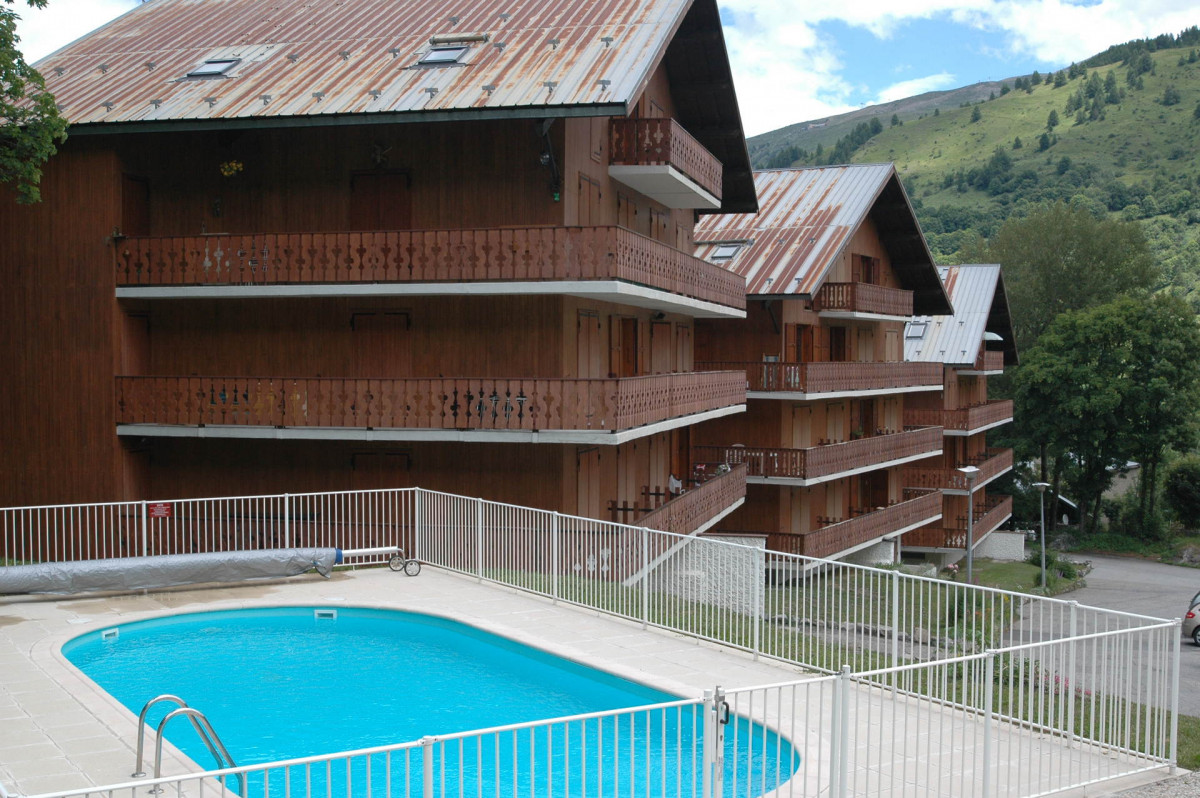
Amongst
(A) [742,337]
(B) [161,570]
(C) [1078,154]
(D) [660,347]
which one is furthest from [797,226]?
(C) [1078,154]

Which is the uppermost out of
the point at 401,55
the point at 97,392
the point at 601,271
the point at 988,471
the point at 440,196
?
the point at 401,55

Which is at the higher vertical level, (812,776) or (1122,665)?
(1122,665)

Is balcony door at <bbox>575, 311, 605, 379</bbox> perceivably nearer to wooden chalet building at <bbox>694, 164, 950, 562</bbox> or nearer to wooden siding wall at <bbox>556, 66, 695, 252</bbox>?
wooden siding wall at <bbox>556, 66, 695, 252</bbox>

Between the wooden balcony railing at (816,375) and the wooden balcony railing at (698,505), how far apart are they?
3.35 m

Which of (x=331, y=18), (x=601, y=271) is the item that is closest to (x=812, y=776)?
(x=601, y=271)

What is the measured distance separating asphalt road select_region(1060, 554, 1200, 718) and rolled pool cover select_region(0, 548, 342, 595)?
28.2 metres

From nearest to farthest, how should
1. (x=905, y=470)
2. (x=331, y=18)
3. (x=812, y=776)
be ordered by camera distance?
(x=812, y=776), (x=331, y=18), (x=905, y=470)

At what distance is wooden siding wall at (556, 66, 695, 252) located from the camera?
23484 mm

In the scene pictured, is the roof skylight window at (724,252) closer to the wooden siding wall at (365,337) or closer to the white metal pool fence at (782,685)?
the wooden siding wall at (365,337)

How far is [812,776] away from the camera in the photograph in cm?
1018

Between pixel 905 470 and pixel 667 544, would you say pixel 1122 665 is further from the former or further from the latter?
pixel 905 470

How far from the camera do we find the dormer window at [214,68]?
24.5 m

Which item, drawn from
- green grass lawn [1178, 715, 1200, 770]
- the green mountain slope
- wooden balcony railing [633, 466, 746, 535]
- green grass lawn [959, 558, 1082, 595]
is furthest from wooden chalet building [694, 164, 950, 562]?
the green mountain slope

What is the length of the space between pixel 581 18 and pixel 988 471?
33798 millimetres
